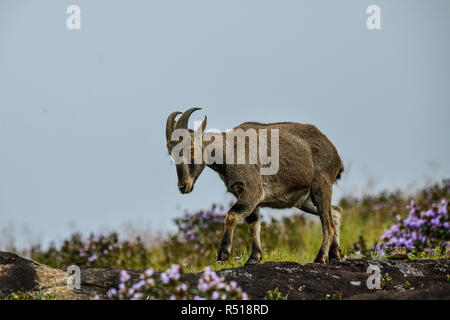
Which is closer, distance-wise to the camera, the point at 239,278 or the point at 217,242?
the point at 239,278

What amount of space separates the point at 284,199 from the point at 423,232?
500 centimetres

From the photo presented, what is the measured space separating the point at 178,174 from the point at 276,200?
4.97 feet

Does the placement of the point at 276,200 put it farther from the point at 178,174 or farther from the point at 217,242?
the point at 217,242

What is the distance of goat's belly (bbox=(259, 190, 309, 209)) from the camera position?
722 centimetres

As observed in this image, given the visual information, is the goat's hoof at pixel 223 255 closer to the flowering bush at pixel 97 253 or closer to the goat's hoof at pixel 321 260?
the goat's hoof at pixel 321 260

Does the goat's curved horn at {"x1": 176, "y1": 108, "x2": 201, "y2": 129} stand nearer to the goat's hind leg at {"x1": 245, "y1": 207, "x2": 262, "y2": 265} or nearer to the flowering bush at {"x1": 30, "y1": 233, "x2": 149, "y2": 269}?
the goat's hind leg at {"x1": 245, "y1": 207, "x2": 262, "y2": 265}

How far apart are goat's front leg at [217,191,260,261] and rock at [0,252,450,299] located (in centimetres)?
25

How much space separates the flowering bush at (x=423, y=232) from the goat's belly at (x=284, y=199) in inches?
151

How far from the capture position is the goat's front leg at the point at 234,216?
628cm

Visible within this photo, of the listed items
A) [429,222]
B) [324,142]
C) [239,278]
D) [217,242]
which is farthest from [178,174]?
[429,222]

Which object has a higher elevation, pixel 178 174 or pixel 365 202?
pixel 178 174

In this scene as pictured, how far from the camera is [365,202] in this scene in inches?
636
